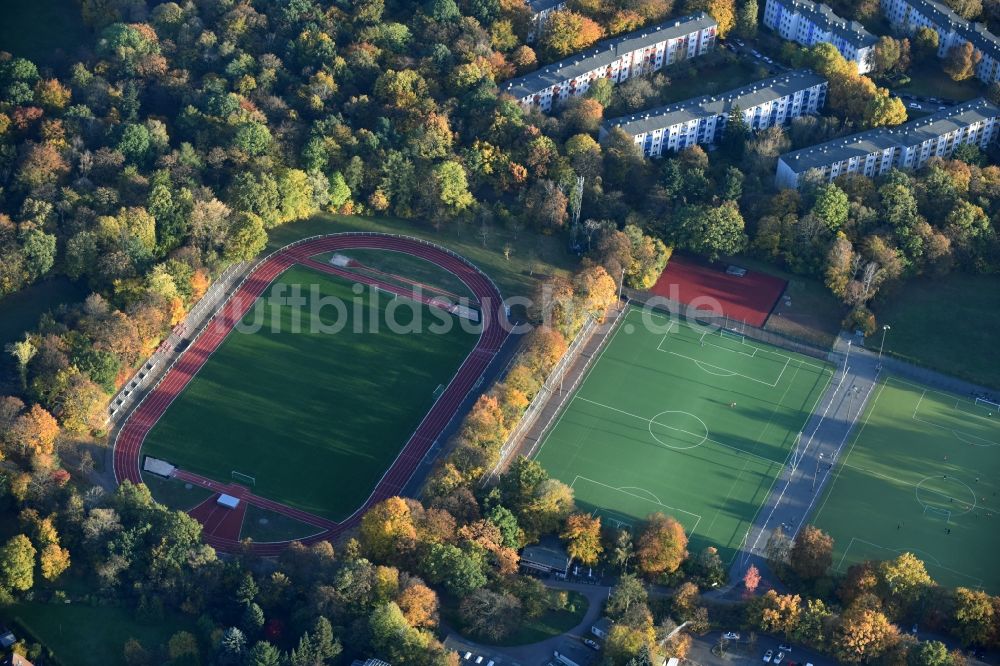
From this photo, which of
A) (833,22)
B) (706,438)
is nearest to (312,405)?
(706,438)

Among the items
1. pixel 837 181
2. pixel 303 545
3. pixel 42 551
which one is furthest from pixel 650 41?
pixel 42 551

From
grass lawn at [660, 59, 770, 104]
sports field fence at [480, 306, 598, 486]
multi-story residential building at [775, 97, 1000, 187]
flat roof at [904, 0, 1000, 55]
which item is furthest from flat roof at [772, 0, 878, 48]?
sports field fence at [480, 306, 598, 486]

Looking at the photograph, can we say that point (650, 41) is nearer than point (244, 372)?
No

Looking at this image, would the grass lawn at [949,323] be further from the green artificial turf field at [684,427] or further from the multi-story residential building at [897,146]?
the multi-story residential building at [897,146]

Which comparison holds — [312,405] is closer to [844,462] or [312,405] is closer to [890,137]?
[844,462]

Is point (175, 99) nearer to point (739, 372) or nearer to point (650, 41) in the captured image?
point (650, 41)

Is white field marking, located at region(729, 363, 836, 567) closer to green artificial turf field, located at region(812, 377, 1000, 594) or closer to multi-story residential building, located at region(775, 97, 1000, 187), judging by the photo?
green artificial turf field, located at region(812, 377, 1000, 594)
